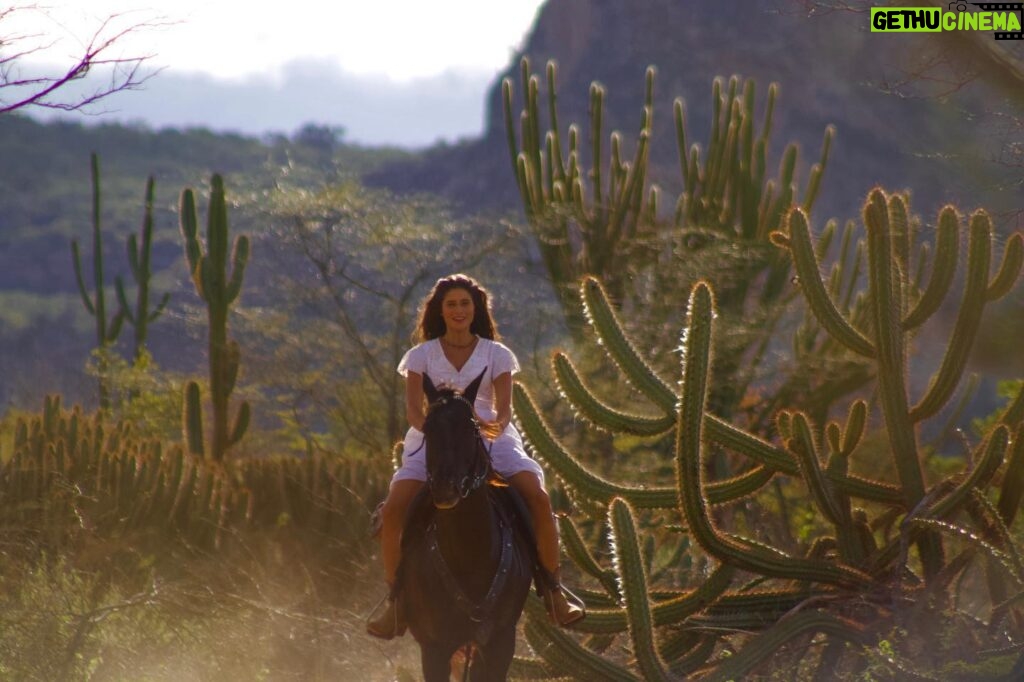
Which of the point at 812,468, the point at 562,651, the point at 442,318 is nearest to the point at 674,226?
the point at 812,468

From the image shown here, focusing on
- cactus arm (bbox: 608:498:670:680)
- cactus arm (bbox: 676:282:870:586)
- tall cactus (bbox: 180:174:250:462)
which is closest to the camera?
cactus arm (bbox: 608:498:670:680)

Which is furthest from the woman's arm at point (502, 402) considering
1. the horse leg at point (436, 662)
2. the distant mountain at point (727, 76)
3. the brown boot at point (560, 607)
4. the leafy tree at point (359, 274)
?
the distant mountain at point (727, 76)

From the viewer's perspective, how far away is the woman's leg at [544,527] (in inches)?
246

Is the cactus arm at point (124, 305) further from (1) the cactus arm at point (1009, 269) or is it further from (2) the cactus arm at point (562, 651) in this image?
(1) the cactus arm at point (1009, 269)

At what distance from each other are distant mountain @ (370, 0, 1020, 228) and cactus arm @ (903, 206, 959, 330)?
54.5 m

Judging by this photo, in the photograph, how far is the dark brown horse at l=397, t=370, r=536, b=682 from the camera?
573 cm

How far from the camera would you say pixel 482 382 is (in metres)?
6.34

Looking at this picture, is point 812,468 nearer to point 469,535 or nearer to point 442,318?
point 442,318

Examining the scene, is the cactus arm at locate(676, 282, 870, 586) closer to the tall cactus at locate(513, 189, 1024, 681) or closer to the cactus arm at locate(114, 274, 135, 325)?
the tall cactus at locate(513, 189, 1024, 681)

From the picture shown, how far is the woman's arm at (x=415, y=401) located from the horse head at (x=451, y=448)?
392 millimetres

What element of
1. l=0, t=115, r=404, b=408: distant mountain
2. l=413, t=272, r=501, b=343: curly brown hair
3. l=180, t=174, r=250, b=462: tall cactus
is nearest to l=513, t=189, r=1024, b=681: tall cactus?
l=413, t=272, r=501, b=343: curly brown hair

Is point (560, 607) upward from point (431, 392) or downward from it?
downward

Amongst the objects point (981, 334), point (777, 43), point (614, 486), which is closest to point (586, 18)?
point (777, 43)

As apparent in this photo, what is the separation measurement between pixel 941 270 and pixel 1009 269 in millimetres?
465
